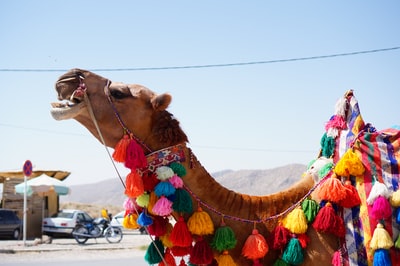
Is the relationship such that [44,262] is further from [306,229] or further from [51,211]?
[51,211]

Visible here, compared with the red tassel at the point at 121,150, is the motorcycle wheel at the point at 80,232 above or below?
below

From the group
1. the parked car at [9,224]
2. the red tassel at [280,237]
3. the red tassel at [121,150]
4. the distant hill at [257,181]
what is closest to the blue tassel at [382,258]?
the red tassel at [280,237]

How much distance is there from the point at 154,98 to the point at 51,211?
24437 mm

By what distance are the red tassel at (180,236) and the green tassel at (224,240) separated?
0.52ft

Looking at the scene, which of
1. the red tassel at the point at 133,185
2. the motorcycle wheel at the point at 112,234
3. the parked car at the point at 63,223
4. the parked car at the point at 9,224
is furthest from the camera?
the parked car at the point at 63,223

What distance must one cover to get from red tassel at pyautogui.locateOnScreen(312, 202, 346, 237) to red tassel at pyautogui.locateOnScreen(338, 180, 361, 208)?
9cm

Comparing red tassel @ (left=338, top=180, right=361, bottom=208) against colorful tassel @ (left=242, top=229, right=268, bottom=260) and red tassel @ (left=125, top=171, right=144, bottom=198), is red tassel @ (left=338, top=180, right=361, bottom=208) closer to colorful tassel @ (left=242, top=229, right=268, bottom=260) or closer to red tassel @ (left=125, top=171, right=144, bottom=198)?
colorful tassel @ (left=242, top=229, right=268, bottom=260)

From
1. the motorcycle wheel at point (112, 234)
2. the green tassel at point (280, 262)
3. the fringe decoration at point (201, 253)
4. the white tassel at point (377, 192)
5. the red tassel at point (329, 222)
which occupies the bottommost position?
the motorcycle wheel at point (112, 234)

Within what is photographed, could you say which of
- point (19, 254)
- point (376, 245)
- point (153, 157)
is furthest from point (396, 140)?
point (19, 254)

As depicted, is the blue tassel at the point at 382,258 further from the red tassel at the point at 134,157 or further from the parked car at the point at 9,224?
the parked car at the point at 9,224

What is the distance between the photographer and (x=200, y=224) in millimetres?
3459

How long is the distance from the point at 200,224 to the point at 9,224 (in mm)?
21224

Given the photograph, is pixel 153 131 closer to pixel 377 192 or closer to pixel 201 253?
pixel 201 253

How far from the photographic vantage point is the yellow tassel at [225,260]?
3471 millimetres
